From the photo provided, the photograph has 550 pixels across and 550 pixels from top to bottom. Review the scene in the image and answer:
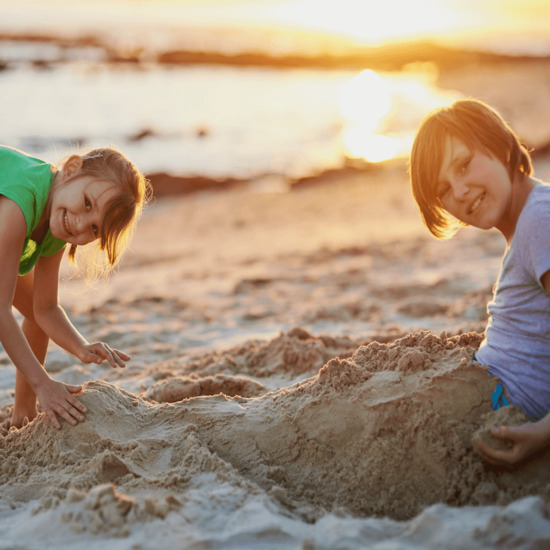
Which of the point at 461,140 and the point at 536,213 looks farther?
the point at 461,140

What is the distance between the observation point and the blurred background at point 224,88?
1348 centimetres

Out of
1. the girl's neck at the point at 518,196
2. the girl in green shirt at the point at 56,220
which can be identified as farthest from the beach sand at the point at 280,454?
the girl's neck at the point at 518,196

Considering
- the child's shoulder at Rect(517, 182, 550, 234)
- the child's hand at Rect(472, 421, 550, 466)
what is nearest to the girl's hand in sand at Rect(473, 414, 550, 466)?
the child's hand at Rect(472, 421, 550, 466)

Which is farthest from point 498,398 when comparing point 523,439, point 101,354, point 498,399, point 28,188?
point 28,188

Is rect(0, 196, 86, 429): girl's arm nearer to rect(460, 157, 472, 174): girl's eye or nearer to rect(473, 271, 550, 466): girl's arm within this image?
rect(473, 271, 550, 466): girl's arm

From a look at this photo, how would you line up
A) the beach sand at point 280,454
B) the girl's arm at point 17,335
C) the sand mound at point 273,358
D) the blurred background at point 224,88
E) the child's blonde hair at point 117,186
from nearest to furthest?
the beach sand at point 280,454, the girl's arm at point 17,335, the child's blonde hair at point 117,186, the sand mound at point 273,358, the blurred background at point 224,88

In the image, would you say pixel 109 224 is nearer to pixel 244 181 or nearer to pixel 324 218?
pixel 324 218

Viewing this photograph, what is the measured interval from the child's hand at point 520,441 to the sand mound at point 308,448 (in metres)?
0.10

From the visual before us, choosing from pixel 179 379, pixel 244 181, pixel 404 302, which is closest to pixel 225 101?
pixel 244 181

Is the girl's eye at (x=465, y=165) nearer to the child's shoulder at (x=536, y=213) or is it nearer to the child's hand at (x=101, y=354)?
the child's shoulder at (x=536, y=213)

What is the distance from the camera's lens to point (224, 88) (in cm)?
2459

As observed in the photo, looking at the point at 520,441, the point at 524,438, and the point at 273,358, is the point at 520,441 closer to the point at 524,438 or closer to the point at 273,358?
the point at 524,438

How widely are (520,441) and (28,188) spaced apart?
6.33 ft

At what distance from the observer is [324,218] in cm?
898
